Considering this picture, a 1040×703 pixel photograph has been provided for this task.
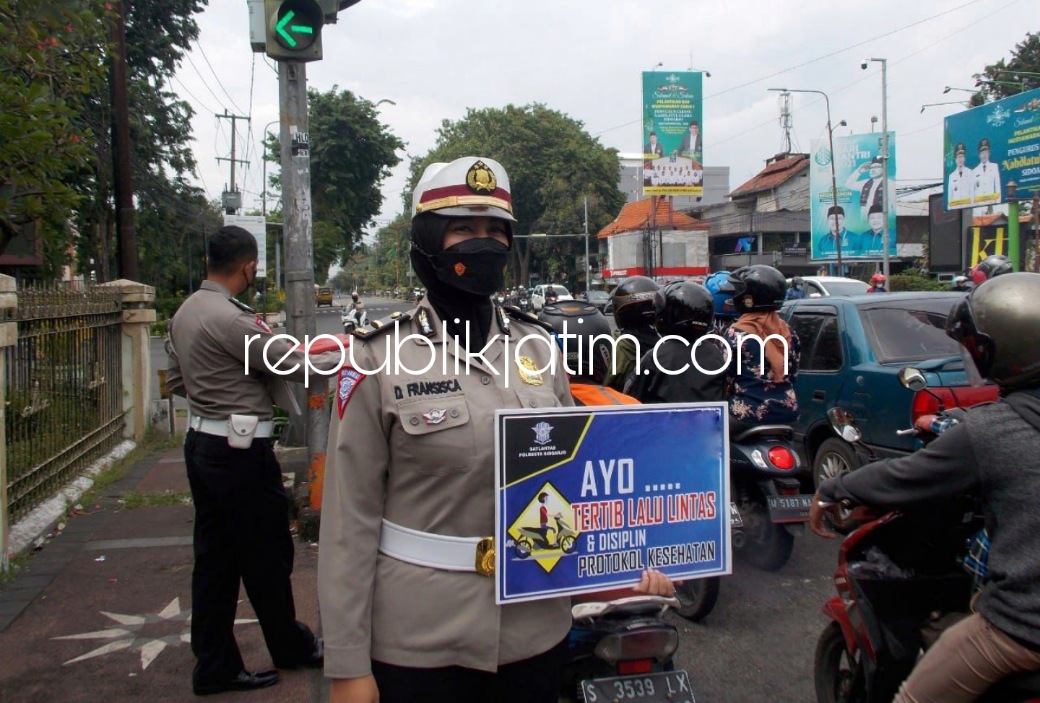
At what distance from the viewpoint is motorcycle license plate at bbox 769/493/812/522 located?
448 cm

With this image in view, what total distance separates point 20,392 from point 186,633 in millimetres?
2929

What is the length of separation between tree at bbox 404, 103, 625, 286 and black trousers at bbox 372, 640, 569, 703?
54.6 metres

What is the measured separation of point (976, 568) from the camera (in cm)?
252

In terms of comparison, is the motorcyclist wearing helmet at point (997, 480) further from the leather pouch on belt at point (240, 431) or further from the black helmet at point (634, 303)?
the black helmet at point (634, 303)

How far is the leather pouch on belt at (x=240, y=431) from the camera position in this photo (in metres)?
3.67

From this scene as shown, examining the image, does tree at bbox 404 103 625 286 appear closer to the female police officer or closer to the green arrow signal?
the green arrow signal

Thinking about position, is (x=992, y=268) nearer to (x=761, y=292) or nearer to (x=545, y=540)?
(x=761, y=292)

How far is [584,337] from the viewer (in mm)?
4656

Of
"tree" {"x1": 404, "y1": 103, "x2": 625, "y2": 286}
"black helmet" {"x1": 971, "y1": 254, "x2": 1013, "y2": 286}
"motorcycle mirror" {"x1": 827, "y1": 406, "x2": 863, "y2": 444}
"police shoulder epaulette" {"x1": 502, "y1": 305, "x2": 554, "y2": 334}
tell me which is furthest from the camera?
Result: "tree" {"x1": 404, "y1": 103, "x2": 625, "y2": 286}

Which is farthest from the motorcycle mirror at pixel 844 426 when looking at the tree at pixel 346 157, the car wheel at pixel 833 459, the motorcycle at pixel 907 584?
the tree at pixel 346 157

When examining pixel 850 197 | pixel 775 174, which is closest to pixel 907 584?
pixel 850 197

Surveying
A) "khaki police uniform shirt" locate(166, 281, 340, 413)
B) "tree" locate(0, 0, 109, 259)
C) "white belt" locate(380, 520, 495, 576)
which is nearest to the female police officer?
"white belt" locate(380, 520, 495, 576)

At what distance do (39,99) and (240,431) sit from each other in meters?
3.95

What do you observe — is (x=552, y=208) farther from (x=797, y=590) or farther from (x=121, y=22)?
(x=797, y=590)
